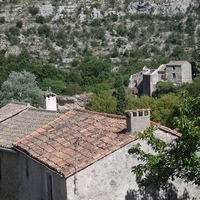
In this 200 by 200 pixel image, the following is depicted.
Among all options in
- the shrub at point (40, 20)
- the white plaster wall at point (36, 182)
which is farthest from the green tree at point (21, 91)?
the shrub at point (40, 20)

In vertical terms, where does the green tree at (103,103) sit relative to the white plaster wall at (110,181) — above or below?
below

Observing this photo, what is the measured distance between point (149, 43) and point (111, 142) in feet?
340

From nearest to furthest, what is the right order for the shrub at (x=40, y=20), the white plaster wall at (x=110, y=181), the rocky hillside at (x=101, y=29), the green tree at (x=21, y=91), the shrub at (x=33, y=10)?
the white plaster wall at (x=110, y=181), the green tree at (x=21, y=91), the rocky hillside at (x=101, y=29), the shrub at (x=40, y=20), the shrub at (x=33, y=10)

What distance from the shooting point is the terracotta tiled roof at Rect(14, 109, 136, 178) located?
1739cm

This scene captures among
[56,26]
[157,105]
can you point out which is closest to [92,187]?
[157,105]

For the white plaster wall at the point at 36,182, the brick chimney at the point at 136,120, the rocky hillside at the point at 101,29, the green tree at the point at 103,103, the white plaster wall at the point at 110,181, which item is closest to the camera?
the white plaster wall at the point at 110,181

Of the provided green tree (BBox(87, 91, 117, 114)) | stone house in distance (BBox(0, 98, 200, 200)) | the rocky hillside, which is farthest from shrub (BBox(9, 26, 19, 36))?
stone house in distance (BBox(0, 98, 200, 200))

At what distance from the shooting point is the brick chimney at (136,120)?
18.1m

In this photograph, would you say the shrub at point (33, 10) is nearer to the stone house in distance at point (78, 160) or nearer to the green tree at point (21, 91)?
the green tree at point (21, 91)

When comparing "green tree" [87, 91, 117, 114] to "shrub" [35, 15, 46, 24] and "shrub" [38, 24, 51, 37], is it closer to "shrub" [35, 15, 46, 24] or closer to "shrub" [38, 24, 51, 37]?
"shrub" [38, 24, 51, 37]

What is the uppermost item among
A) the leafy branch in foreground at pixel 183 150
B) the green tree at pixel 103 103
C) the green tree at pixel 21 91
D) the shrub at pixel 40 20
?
the leafy branch in foreground at pixel 183 150

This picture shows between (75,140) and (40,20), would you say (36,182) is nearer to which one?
(75,140)

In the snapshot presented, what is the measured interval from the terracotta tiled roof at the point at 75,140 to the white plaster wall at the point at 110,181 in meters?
0.29

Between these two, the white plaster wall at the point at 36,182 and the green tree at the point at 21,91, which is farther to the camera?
the green tree at the point at 21,91
